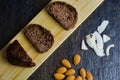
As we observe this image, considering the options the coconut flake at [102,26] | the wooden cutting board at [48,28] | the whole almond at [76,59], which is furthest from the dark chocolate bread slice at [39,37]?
the coconut flake at [102,26]

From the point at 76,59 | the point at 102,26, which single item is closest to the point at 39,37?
the point at 76,59

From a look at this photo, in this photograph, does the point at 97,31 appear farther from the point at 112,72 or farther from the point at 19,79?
the point at 19,79

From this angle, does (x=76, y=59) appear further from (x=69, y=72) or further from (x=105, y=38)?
(x=105, y=38)

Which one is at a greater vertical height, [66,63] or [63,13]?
[63,13]

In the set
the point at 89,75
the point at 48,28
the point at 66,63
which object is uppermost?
the point at 48,28

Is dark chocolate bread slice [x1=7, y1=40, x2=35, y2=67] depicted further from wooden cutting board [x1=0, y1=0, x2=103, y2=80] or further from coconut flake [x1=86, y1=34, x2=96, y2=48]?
coconut flake [x1=86, y1=34, x2=96, y2=48]

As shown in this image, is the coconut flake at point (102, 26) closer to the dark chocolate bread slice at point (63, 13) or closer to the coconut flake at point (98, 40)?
the coconut flake at point (98, 40)
